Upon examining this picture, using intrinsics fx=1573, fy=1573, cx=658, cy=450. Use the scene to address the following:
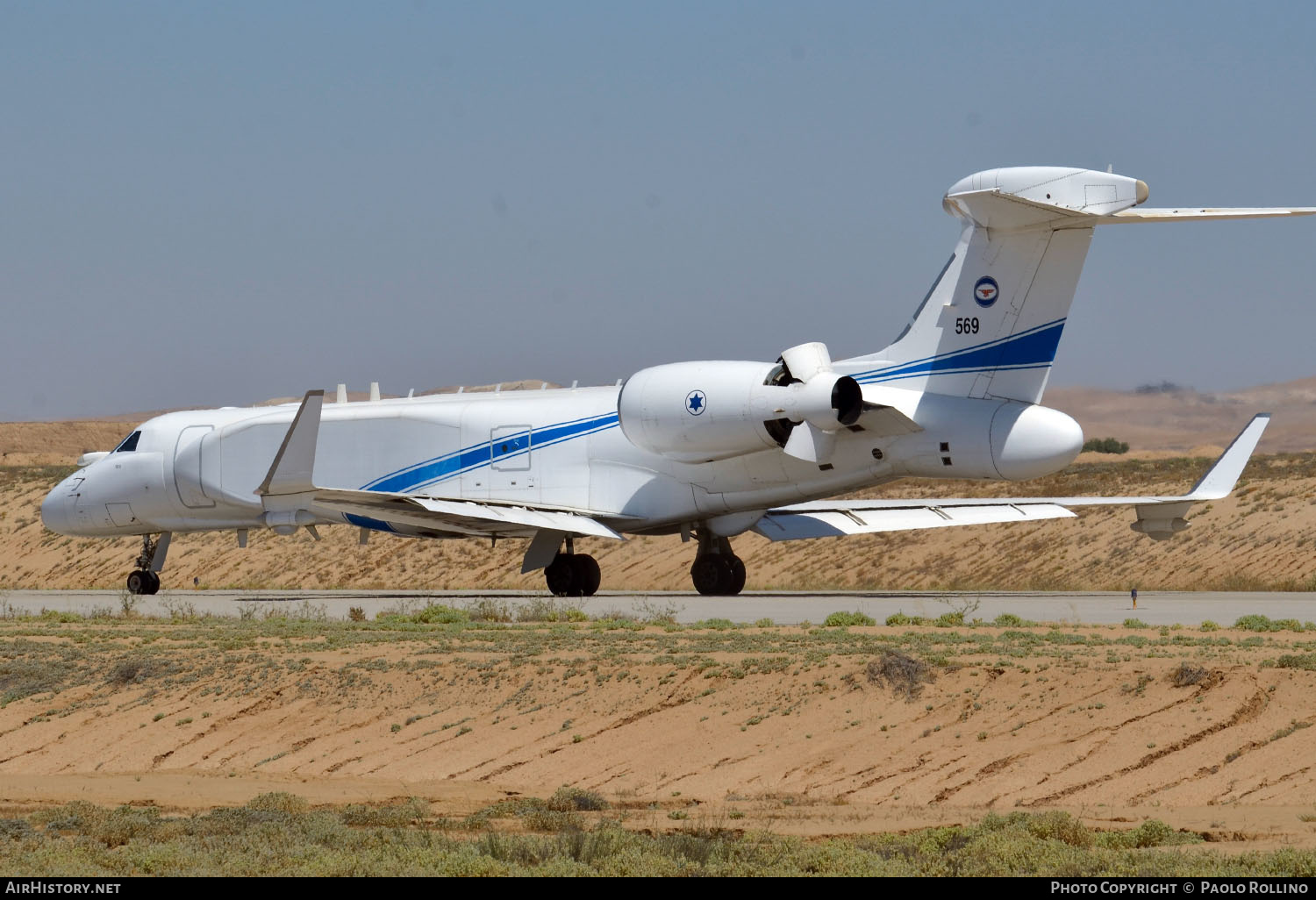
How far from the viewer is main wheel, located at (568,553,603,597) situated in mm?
31641

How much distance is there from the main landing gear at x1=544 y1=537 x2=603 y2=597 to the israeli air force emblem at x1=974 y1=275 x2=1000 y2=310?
32.0ft

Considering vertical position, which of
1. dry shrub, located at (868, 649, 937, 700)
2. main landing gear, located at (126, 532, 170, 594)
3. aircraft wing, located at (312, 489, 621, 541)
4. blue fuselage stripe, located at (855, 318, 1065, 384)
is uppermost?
blue fuselage stripe, located at (855, 318, 1065, 384)

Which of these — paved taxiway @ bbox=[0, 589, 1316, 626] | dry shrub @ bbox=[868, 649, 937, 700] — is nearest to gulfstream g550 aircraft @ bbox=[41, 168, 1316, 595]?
paved taxiway @ bbox=[0, 589, 1316, 626]

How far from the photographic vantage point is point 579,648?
18812 millimetres

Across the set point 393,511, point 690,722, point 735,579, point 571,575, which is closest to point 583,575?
point 571,575

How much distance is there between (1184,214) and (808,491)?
8.38 meters

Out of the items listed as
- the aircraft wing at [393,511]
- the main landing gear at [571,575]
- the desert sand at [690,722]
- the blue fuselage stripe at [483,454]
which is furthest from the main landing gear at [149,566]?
the desert sand at [690,722]

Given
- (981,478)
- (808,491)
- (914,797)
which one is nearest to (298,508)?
(808,491)

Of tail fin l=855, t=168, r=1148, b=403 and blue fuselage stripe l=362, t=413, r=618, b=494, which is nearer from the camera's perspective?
tail fin l=855, t=168, r=1148, b=403

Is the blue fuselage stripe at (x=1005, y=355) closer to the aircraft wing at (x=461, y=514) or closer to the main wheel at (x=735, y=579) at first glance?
the main wheel at (x=735, y=579)

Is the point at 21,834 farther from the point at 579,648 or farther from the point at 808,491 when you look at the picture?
the point at 808,491

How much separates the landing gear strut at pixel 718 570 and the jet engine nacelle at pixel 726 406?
3.17 m

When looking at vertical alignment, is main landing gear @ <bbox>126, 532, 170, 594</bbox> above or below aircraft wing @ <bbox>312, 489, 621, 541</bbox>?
below

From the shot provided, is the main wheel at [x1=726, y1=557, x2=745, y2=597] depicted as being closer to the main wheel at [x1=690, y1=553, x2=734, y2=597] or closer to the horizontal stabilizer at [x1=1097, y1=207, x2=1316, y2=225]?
the main wheel at [x1=690, y1=553, x2=734, y2=597]
